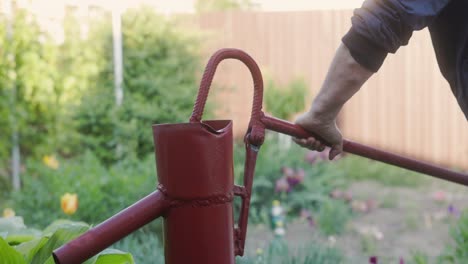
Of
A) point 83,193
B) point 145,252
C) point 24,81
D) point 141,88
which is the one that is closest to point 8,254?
point 145,252

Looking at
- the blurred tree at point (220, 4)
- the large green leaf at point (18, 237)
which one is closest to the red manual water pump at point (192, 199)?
the large green leaf at point (18, 237)

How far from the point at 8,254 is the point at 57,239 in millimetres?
107

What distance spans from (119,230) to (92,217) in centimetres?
276

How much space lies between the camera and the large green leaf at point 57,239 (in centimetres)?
132

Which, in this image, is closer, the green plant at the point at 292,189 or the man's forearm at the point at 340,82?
the man's forearm at the point at 340,82

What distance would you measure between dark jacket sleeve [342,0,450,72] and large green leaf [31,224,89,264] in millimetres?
660

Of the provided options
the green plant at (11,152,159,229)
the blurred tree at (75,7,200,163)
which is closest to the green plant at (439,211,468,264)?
the green plant at (11,152,159,229)

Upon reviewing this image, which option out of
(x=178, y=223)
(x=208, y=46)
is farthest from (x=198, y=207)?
(x=208, y=46)

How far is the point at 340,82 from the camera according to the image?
1.20 metres

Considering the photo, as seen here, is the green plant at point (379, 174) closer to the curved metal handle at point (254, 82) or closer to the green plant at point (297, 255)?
the green plant at point (297, 255)

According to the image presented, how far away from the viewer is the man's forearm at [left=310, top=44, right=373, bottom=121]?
1.19m

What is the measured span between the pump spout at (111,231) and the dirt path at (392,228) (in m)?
1.70

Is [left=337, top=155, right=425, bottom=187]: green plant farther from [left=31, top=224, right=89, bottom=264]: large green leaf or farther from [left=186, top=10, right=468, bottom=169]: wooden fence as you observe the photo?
[left=31, top=224, right=89, bottom=264]: large green leaf

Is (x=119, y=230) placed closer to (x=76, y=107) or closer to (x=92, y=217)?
(x=92, y=217)
